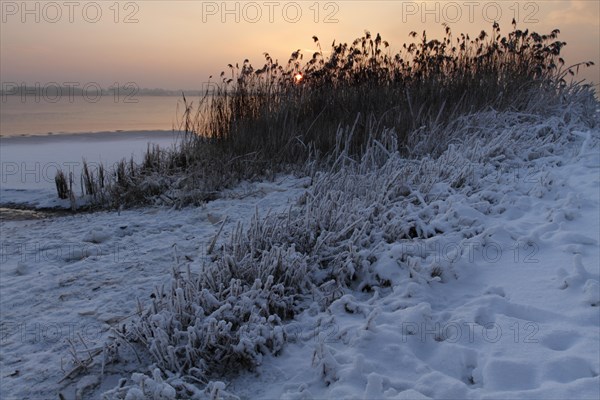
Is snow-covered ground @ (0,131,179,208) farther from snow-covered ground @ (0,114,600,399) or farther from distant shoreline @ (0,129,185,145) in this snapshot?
snow-covered ground @ (0,114,600,399)

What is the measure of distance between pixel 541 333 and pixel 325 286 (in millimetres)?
1166

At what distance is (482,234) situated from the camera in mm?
3521

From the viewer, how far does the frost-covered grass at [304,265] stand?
2373mm

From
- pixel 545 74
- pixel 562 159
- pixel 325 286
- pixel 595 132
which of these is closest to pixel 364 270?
pixel 325 286

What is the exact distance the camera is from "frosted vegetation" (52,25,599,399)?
2.47m

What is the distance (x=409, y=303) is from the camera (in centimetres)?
281

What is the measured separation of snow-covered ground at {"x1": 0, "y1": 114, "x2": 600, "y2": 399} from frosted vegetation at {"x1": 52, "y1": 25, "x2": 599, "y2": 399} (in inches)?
2.1

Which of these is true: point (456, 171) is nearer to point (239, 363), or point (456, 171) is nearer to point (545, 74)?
point (239, 363)

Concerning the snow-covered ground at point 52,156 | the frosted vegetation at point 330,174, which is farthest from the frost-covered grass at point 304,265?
the snow-covered ground at point 52,156

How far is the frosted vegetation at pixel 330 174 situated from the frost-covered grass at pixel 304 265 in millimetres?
10

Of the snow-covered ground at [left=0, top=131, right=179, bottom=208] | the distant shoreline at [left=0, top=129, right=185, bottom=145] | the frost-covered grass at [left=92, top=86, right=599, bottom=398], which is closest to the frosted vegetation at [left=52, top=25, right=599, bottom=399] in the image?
the frost-covered grass at [left=92, top=86, right=599, bottom=398]

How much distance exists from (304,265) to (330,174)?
1923 millimetres

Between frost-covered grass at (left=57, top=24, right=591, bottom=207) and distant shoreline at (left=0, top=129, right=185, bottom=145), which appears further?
distant shoreline at (left=0, top=129, right=185, bottom=145)

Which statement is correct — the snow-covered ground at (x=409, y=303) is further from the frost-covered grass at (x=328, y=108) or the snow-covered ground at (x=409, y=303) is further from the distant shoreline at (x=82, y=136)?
the distant shoreline at (x=82, y=136)
